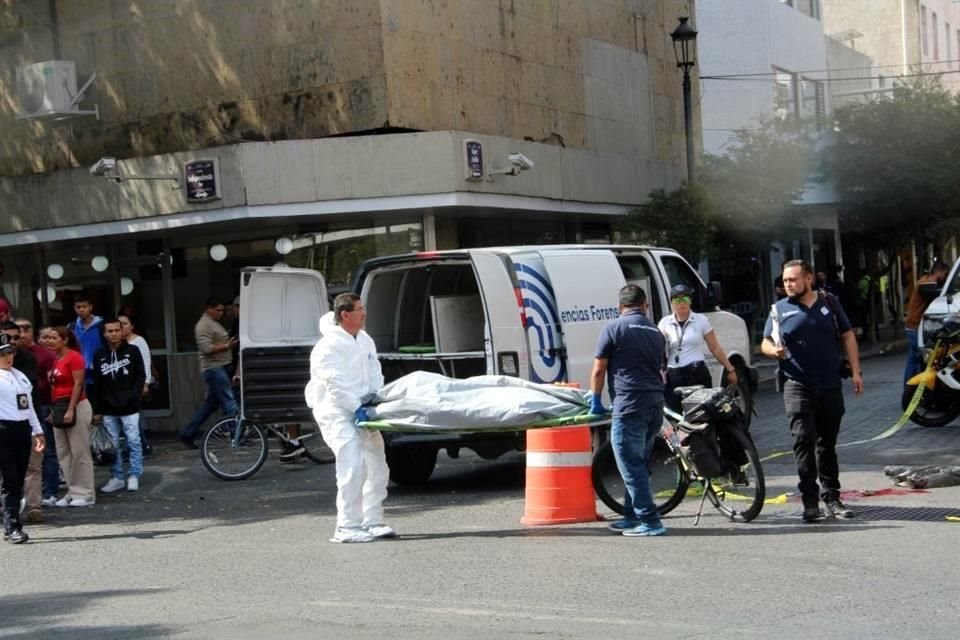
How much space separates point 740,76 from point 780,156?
6.25 metres

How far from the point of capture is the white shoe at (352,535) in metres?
10.2

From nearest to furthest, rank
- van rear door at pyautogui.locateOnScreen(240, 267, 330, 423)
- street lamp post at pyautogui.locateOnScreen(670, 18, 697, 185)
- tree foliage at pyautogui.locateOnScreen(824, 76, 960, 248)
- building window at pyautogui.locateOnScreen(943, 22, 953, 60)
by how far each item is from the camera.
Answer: van rear door at pyautogui.locateOnScreen(240, 267, 330, 423)
street lamp post at pyautogui.locateOnScreen(670, 18, 697, 185)
tree foliage at pyautogui.locateOnScreen(824, 76, 960, 248)
building window at pyautogui.locateOnScreen(943, 22, 953, 60)

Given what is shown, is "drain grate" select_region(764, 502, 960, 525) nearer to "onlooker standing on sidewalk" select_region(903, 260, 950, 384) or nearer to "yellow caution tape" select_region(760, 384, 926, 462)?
"yellow caution tape" select_region(760, 384, 926, 462)

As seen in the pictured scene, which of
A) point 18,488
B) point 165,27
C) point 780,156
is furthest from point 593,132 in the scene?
point 18,488

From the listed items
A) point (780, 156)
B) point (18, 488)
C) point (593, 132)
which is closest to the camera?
point (18, 488)

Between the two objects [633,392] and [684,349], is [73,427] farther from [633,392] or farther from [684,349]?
[633,392]

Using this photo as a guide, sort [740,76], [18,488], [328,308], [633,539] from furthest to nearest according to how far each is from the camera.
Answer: [740,76] < [328,308] < [18,488] < [633,539]

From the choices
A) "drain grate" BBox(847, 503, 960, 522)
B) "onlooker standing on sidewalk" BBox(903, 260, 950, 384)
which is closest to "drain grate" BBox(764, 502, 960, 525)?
"drain grate" BBox(847, 503, 960, 522)

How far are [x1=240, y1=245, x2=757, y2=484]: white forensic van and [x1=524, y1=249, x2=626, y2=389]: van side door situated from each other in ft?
0.04

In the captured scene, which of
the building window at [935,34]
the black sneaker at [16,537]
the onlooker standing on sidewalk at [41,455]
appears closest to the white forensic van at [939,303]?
the onlooker standing on sidewalk at [41,455]

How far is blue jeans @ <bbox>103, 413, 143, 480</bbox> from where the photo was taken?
14.2 metres

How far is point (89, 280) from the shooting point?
22.5m

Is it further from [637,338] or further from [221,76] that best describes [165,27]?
[637,338]

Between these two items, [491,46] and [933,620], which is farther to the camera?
[491,46]
